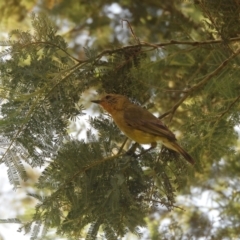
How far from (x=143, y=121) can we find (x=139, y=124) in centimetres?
3

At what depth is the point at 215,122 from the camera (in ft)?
12.4

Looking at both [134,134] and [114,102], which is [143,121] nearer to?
[134,134]

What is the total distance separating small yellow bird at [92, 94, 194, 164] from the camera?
3.60 metres

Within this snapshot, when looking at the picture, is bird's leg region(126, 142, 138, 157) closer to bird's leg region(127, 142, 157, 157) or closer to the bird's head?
bird's leg region(127, 142, 157, 157)

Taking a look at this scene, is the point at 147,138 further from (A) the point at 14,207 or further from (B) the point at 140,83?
(A) the point at 14,207

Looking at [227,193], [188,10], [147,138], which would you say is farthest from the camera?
[188,10]

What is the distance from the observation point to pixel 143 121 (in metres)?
3.67

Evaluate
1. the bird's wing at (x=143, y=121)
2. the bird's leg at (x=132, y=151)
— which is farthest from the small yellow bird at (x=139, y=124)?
the bird's leg at (x=132, y=151)

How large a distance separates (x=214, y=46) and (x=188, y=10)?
2.76m

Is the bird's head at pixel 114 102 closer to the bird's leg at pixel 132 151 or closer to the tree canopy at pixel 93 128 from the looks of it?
the tree canopy at pixel 93 128

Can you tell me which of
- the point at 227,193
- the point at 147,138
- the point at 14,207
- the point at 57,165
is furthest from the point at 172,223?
the point at 57,165

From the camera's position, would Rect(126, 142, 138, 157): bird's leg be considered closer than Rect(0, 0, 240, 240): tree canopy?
No

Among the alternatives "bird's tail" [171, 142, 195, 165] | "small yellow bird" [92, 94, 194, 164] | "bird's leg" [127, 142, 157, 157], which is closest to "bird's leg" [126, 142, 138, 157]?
"bird's leg" [127, 142, 157, 157]

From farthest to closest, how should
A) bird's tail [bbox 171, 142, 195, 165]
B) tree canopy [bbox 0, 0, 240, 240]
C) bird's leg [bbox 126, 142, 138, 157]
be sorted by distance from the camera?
bird's tail [bbox 171, 142, 195, 165], bird's leg [bbox 126, 142, 138, 157], tree canopy [bbox 0, 0, 240, 240]
